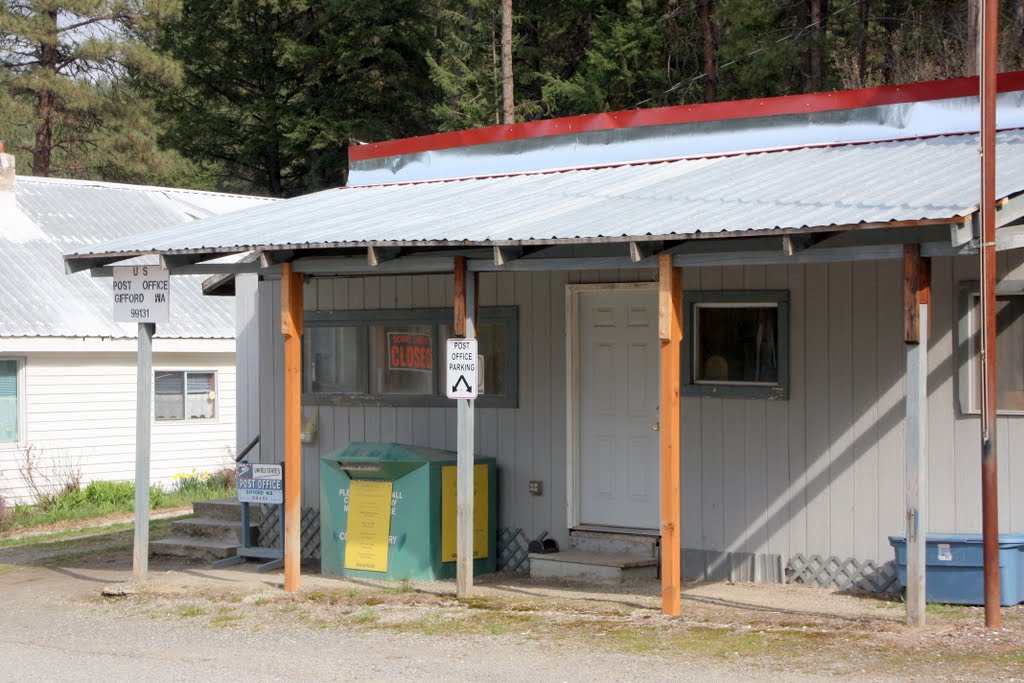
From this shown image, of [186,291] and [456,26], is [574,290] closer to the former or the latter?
[186,291]

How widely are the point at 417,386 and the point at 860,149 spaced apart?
458cm

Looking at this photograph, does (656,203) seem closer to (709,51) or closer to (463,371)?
(463,371)

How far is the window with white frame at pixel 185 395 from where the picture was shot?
21141 millimetres

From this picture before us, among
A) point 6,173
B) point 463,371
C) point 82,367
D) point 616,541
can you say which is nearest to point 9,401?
point 82,367

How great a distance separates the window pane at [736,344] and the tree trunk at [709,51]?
61.6 feet

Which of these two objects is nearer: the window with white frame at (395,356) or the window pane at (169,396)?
the window with white frame at (395,356)

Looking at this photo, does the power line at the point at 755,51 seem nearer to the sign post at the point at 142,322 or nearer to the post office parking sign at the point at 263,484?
the post office parking sign at the point at 263,484

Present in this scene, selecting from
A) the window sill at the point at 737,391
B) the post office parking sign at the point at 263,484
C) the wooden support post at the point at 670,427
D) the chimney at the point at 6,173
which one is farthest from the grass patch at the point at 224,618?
the chimney at the point at 6,173

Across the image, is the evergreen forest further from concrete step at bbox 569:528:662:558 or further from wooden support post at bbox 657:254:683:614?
wooden support post at bbox 657:254:683:614

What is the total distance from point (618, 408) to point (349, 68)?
25.2 m

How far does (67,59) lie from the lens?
37750 mm

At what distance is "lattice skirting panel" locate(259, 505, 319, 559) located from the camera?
13234mm


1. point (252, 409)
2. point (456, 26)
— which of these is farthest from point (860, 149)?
point (456, 26)

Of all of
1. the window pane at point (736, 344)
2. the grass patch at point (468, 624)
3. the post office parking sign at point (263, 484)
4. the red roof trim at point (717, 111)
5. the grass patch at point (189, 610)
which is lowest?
the grass patch at point (189, 610)
